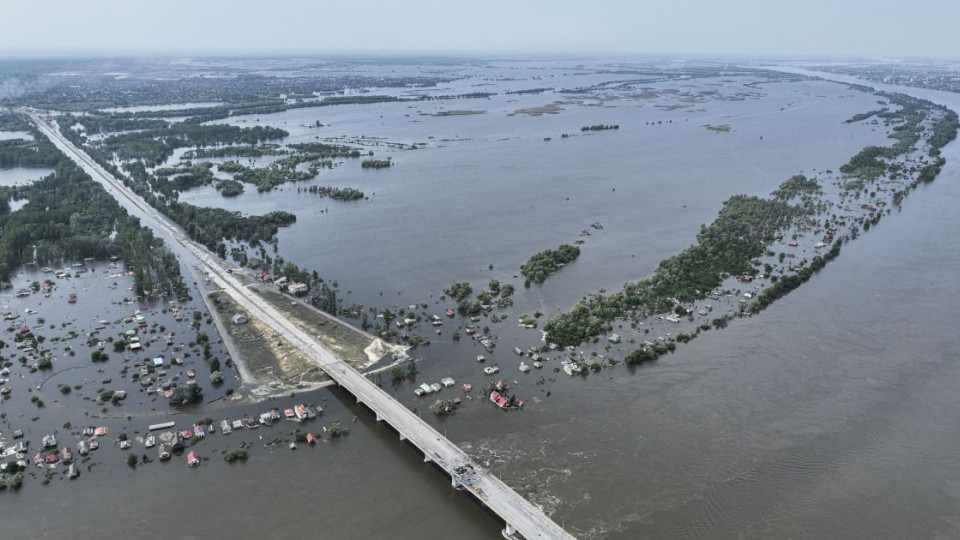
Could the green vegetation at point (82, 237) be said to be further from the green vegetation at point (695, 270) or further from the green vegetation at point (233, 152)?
the green vegetation at point (695, 270)

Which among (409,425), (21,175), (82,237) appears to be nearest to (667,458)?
(409,425)

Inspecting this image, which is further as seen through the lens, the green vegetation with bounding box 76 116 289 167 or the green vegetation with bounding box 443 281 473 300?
the green vegetation with bounding box 76 116 289 167

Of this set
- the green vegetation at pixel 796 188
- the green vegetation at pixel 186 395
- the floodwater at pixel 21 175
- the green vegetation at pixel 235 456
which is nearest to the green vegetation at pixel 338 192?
the floodwater at pixel 21 175

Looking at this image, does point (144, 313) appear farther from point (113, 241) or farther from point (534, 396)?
point (534, 396)

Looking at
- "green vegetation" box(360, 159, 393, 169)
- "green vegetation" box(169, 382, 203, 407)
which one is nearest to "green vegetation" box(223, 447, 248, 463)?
"green vegetation" box(169, 382, 203, 407)

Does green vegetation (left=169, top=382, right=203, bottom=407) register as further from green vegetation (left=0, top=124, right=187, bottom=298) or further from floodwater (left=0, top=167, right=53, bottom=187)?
floodwater (left=0, top=167, right=53, bottom=187)
